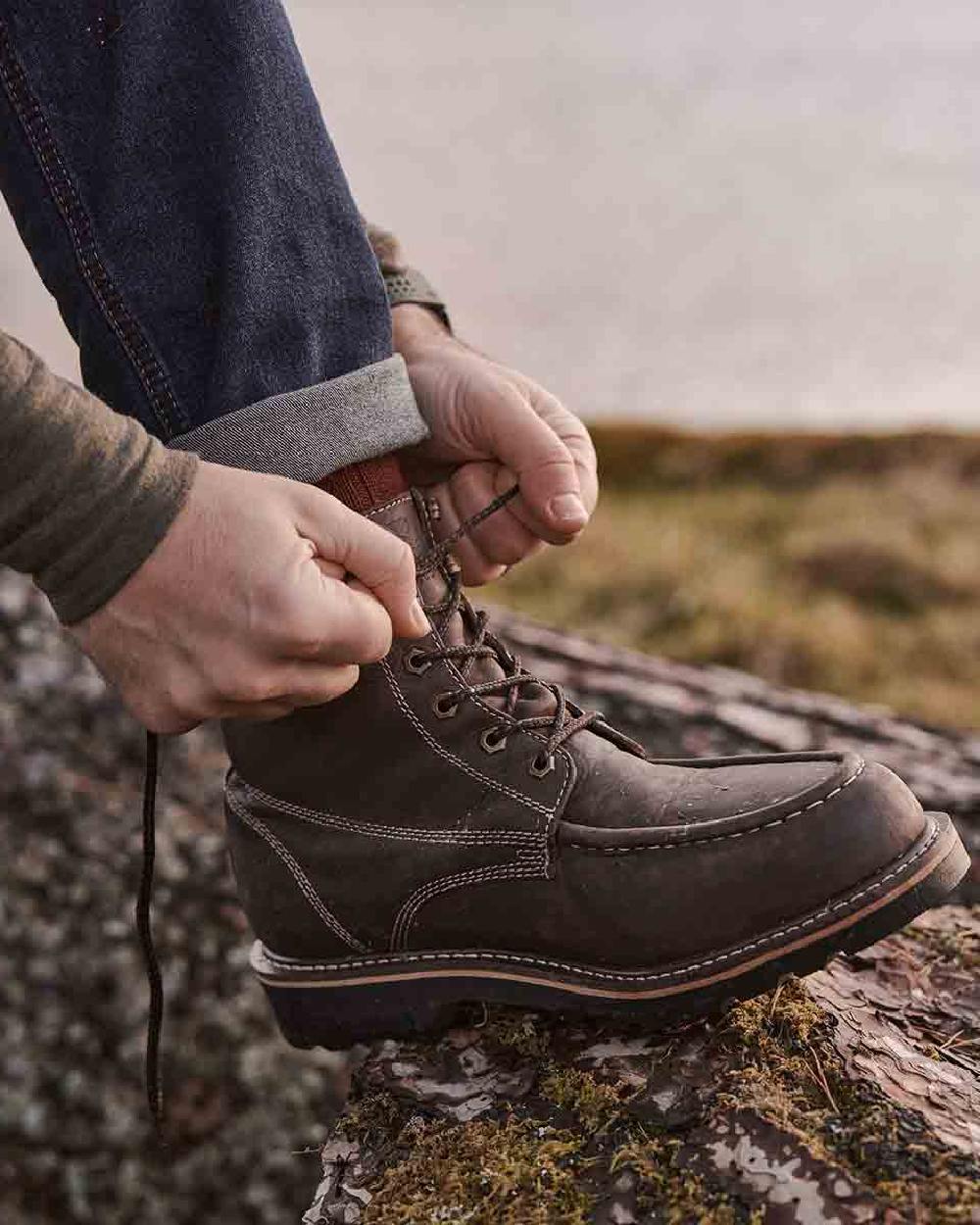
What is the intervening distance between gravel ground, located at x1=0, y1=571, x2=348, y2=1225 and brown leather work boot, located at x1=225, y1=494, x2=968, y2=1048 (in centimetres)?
134

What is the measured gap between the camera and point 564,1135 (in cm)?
186

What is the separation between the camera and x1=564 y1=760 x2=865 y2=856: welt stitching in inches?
73.0

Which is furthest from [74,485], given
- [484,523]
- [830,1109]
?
[830,1109]

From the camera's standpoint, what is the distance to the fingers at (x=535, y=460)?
7.09 ft

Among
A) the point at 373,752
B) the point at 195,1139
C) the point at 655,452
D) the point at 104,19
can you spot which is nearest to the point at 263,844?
the point at 373,752

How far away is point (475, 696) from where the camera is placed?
2041mm

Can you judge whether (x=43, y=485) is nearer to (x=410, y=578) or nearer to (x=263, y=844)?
(x=410, y=578)

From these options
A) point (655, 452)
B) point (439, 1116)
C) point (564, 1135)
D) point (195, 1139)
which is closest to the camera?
point (564, 1135)

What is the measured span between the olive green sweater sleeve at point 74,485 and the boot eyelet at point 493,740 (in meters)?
0.72

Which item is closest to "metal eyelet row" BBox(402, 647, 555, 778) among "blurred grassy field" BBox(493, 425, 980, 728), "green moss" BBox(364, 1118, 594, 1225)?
"green moss" BBox(364, 1118, 594, 1225)

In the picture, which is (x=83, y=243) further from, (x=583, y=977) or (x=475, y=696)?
(x=583, y=977)

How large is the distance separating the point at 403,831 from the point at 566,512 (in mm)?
640

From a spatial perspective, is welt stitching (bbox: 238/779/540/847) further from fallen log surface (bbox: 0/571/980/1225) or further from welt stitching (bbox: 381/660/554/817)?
fallen log surface (bbox: 0/571/980/1225)

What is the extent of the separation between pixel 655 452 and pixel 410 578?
33.8 ft
